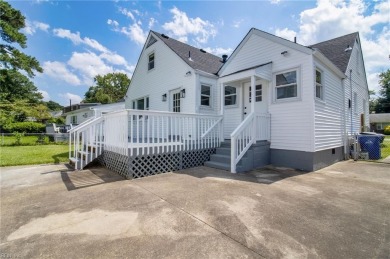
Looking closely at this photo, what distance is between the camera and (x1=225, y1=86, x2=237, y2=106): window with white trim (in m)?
9.09

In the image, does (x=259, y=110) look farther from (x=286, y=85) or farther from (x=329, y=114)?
(x=329, y=114)

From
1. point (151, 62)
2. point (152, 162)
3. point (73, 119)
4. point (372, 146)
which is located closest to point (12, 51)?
point (73, 119)

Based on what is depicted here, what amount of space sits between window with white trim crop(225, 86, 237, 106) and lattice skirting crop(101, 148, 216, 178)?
292cm

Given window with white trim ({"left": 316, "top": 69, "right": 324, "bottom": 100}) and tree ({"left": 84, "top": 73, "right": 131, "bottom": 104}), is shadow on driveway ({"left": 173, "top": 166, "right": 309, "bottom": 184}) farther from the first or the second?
tree ({"left": 84, "top": 73, "right": 131, "bottom": 104})

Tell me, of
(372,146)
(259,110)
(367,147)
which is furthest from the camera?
(367,147)

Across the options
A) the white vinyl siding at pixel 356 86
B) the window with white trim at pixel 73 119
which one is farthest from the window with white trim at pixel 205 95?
the window with white trim at pixel 73 119

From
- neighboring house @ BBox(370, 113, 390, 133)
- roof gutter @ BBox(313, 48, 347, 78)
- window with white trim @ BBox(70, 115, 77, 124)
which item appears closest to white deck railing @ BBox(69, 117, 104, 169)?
roof gutter @ BBox(313, 48, 347, 78)

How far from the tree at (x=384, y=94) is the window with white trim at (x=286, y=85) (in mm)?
51887

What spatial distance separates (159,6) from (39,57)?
19691 mm

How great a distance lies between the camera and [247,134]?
663cm

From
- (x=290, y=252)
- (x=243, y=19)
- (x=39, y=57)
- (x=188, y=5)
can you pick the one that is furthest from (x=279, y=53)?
(x=39, y=57)

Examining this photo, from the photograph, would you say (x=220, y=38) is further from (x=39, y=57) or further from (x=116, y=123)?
(x=39, y=57)

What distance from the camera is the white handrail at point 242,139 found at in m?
6.04

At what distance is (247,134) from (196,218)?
4269 mm
